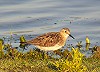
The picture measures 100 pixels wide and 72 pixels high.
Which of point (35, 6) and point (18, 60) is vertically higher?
point (35, 6)

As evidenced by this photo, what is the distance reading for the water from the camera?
1498cm

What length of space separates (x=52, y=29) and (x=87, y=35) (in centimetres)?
128

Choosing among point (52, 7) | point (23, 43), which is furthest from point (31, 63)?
point (52, 7)

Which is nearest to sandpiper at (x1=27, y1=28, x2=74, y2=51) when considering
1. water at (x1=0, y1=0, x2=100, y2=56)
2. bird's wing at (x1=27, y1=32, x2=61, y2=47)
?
bird's wing at (x1=27, y1=32, x2=61, y2=47)

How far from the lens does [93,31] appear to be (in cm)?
1507

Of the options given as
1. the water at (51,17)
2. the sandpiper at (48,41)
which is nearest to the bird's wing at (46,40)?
the sandpiper at (48,41)

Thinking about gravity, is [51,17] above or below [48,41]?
above

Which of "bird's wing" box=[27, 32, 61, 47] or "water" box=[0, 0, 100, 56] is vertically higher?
"water" box=[0, 0, 100, 56]

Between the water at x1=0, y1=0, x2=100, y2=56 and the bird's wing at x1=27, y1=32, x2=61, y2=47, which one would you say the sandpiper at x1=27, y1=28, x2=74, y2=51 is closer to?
the bird's wing at x1=27, y1=32, x2=61, y2=47

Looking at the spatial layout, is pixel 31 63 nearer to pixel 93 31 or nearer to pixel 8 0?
pixel 93 31

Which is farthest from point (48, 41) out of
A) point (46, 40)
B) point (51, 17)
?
point (51, 17)

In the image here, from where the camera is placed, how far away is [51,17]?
642 inches

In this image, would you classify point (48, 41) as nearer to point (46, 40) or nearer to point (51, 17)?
point (46, 40)

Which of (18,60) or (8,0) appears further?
(8,0)
